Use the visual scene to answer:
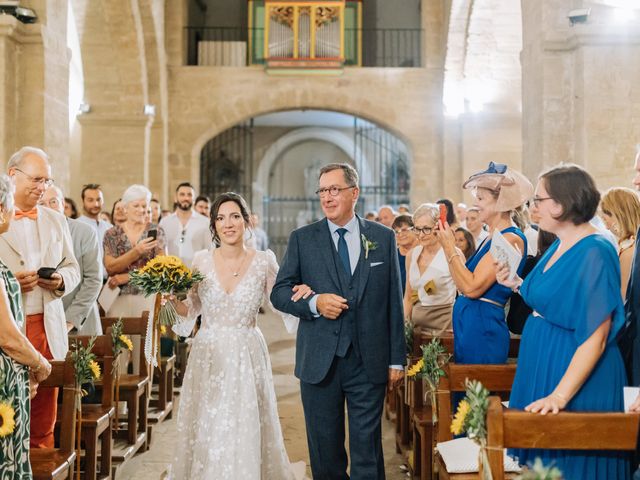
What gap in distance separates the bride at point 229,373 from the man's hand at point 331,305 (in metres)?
0.59

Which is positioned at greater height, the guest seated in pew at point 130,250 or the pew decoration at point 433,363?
the guest seated in pew at point 130,250

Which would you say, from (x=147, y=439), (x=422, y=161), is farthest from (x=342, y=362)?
(x=422, y=161)

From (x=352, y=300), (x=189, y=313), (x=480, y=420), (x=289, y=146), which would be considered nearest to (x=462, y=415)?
(x=480, y=420)

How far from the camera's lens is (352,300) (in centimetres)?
320

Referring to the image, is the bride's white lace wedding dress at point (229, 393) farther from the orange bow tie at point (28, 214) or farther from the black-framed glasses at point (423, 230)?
the black-framed glasses at point (423, 230)

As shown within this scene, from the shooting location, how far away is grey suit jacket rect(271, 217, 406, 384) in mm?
3184

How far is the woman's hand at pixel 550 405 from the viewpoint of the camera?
2254 mm

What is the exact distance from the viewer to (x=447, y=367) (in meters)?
3.20

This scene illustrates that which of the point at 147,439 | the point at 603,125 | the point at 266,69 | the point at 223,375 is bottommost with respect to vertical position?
the point at 147,439

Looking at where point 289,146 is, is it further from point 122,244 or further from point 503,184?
point 503,184

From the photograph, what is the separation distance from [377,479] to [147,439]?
2.57 metres

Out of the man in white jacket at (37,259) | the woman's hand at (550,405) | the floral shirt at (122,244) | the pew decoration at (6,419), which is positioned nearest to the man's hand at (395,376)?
the woman's hand at (550,405)

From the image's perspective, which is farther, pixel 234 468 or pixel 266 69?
Result: pixel 266 69

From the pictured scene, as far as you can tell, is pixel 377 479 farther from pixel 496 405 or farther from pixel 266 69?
pixel 266 69
